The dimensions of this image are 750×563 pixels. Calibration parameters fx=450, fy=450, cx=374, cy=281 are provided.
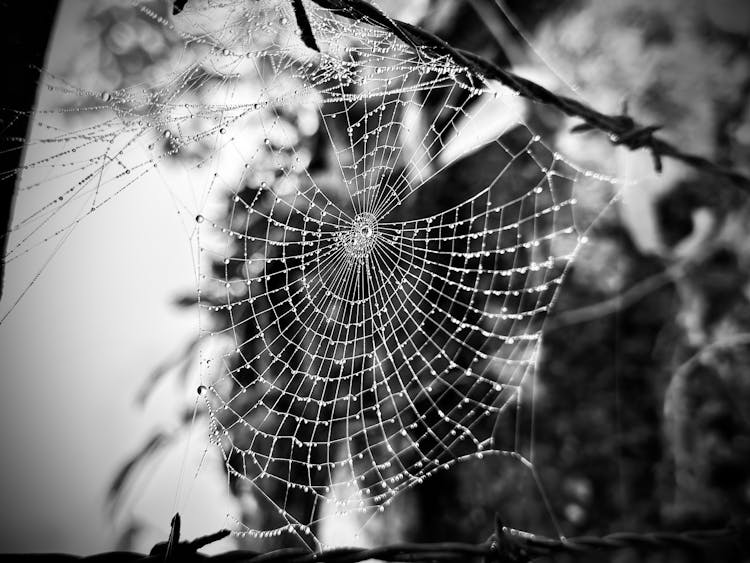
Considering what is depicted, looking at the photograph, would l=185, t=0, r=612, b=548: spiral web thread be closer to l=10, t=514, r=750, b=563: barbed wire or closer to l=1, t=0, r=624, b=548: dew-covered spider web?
l=1, t=0, r=624, b=548: dew-covered spider web

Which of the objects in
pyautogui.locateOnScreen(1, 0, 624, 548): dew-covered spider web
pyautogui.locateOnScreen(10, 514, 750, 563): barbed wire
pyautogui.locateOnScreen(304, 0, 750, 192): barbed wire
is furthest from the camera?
pyautogui.locateOnScreen(1, 0, 624, 548): dew-covered spider web

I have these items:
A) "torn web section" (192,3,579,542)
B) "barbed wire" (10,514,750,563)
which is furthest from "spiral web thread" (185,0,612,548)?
"barbed wire" (10,514,750,563)

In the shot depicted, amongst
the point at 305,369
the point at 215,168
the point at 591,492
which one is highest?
the point at 215,168

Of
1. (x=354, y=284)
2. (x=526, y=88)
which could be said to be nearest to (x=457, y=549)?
(x=526, y=88)

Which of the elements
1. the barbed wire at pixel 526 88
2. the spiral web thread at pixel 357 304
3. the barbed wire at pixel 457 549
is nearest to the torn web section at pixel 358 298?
the spiral web thread at pixel 357 304

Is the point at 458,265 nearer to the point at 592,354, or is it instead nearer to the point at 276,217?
the point at 276,217

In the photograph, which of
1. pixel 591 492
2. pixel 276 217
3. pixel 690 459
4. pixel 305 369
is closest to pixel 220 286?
pixel 276 217
